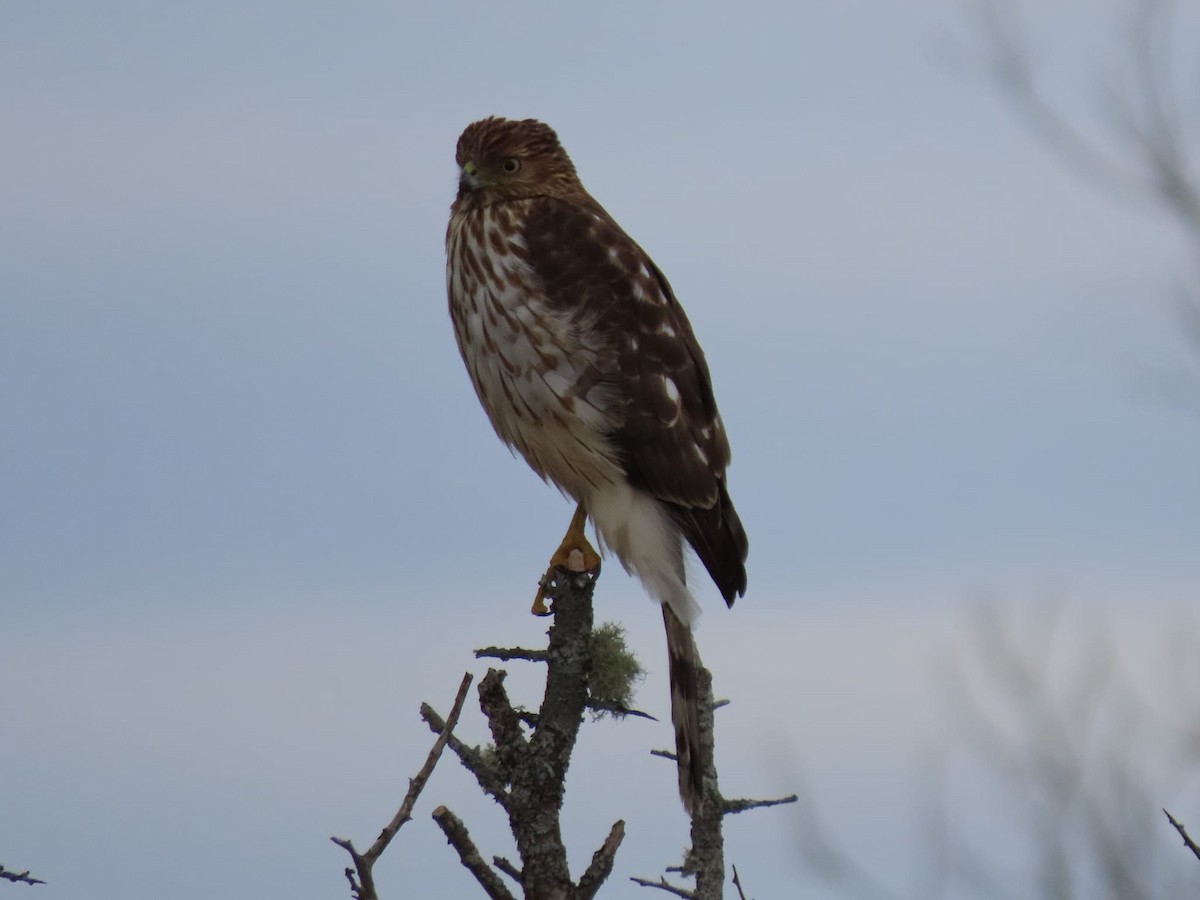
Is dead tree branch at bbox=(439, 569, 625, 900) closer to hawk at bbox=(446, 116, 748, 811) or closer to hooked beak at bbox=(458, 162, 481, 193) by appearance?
hawk at bbox=(446, 116, 748, 811)

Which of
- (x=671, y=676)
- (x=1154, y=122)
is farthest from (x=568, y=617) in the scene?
(x=1154, y=122)

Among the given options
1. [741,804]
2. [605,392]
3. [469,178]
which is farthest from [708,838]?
[469,178]

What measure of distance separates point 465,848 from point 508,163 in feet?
10.2

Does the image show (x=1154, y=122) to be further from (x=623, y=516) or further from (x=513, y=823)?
(x=513, y=823)

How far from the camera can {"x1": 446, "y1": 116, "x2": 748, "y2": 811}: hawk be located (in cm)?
510

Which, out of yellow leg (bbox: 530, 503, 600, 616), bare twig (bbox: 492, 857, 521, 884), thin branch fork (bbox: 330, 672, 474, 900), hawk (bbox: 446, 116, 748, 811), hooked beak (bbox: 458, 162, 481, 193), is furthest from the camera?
hooked beak (bbox: 458, 162, 481, 193)

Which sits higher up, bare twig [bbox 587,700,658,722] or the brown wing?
the brown wing

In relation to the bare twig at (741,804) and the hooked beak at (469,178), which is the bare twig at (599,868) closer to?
the bare twig at (741,804)

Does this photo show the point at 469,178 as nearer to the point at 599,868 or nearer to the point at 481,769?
the point at 481,769

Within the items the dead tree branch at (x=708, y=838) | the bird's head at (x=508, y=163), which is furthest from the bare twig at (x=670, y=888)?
the bird's head at (x=508, y=163)

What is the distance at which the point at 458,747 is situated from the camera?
388cm

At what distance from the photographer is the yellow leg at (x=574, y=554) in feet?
15.5

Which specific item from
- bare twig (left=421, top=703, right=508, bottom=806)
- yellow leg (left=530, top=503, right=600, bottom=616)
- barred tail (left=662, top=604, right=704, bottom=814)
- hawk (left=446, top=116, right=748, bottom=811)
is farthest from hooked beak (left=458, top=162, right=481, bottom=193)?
bare twig (left=421, top=703, right=508, bottom=806)

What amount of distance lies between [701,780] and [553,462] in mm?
1293
